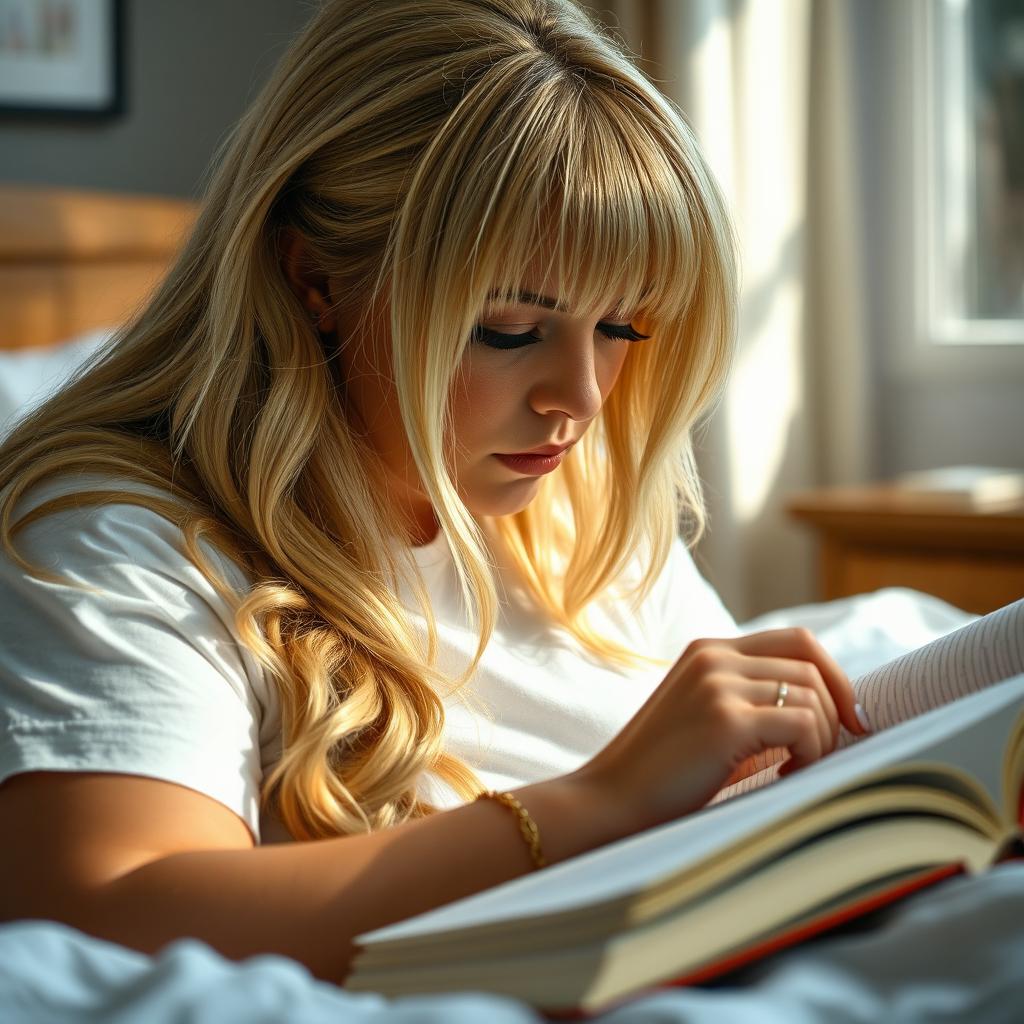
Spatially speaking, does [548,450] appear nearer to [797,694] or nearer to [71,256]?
[797,694]

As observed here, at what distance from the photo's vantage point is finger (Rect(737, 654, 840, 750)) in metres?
0.68

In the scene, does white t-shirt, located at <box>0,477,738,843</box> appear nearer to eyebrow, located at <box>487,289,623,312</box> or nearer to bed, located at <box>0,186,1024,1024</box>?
bed, located at <box>0,186,1024,1024</box>

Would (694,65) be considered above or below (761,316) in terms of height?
above

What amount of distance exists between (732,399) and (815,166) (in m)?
0.57

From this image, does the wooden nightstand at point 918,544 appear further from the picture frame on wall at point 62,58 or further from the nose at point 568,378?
the picture frame on wall at point 62,58

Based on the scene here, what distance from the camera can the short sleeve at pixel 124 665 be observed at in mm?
673

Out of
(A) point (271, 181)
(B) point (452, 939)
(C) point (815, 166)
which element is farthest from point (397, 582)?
(C) point (815, 166)

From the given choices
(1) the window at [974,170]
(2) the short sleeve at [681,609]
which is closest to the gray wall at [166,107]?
(1) the window at [974,170]

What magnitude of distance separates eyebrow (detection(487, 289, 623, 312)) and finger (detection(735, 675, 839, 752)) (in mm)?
290

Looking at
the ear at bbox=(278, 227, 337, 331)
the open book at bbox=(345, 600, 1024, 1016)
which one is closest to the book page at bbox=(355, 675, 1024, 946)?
the open book at bbox=(345, 600, 1024, 1016)

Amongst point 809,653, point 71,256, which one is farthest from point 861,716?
point 71,256

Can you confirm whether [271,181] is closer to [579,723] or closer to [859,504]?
[579,723]

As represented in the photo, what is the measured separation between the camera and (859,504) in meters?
2.16

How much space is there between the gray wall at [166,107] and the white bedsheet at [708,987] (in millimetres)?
2015
